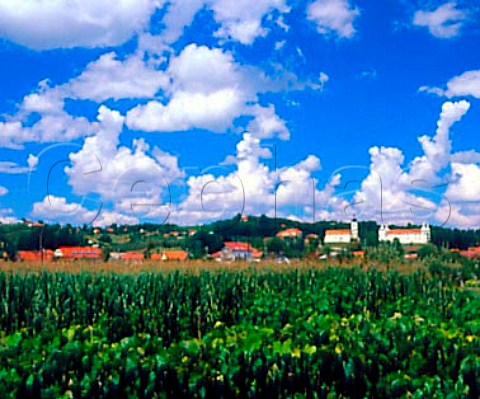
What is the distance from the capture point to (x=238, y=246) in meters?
25.2

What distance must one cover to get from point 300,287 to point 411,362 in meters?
11.3

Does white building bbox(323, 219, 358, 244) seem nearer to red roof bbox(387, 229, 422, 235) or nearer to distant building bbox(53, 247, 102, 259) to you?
red roof bbox(387, 229, 422, 235)

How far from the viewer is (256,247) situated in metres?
25.3

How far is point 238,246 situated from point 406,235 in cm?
868

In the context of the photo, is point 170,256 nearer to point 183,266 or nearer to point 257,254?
point 257,254

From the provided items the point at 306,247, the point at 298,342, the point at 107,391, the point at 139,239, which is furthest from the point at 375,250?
the point at 107,391

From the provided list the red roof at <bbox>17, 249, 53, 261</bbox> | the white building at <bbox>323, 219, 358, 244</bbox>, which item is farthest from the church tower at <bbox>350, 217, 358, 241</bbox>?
the red roof at <bbox>17, 249, 53, 261</bbox>

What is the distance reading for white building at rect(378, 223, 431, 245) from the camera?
87.6 ft

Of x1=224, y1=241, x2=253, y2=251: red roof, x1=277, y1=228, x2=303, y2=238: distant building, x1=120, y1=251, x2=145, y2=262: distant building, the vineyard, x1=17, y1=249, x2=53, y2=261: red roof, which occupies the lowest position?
the vineyard

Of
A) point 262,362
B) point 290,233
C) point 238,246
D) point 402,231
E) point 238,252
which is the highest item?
point 402,231

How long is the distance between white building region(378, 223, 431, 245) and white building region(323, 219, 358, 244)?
46.5 inches

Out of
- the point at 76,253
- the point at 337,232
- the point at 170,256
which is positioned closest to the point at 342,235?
the point at 337,232

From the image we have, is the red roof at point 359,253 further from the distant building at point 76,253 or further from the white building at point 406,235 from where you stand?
the distant building at point 76,253

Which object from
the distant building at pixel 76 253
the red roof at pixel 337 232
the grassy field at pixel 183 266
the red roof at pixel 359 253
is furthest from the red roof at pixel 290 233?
the distant building at pixel 76 253
